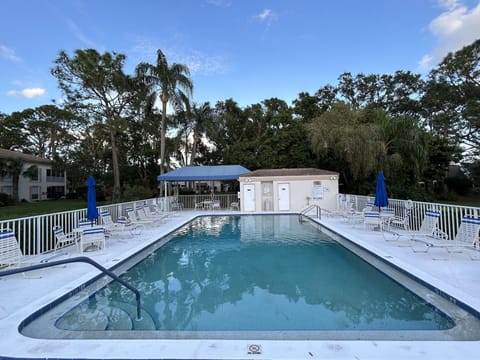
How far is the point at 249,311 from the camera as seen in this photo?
170 inches

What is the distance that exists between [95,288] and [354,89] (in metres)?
35.5

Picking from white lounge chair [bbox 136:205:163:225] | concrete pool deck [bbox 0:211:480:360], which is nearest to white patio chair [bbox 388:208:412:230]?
concrete pool deck [bbox 0:211:480:360]

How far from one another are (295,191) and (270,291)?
509 inches

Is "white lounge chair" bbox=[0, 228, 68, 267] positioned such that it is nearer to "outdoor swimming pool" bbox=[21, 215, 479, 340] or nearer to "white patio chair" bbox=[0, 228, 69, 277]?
"white patio chair" bbox=[0, 228, 69, 277]

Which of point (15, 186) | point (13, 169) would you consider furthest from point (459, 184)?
point (15, 186)

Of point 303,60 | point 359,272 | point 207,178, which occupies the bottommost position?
point 359,272

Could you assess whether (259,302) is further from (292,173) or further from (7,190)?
(7,190)

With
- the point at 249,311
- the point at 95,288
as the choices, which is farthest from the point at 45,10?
the point at 249,311

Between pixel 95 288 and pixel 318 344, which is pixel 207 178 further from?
pixel 318 344

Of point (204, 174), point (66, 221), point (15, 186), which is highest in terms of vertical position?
point (204, 174)

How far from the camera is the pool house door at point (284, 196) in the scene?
58.0 feet

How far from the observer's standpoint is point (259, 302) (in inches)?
184

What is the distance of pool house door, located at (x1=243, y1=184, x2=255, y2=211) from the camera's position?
1797cm

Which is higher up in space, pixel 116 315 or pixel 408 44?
pixel 408 44
